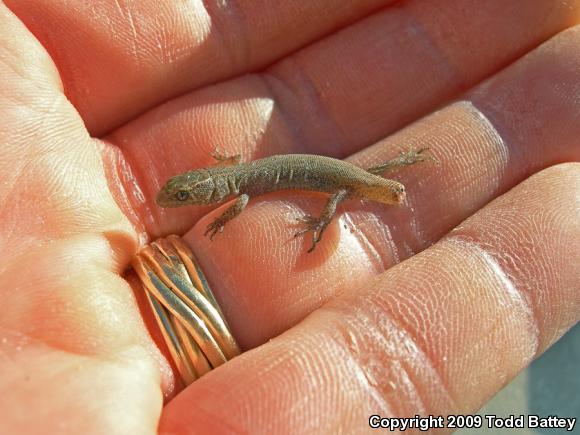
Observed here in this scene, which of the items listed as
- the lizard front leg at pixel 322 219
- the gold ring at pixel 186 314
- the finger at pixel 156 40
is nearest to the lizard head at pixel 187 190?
the gold ring at pixel 186 314

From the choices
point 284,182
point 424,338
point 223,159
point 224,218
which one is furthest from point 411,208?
point 223,159

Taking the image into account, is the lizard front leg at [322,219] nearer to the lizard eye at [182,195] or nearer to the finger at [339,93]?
the finger at [339,93]

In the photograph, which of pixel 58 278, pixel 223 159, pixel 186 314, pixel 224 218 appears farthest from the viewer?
pixel 223 159

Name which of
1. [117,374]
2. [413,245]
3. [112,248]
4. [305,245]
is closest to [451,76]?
[413,245]

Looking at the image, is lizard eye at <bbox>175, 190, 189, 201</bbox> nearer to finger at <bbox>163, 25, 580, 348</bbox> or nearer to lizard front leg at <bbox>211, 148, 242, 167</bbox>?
finger at <bbox>163, 25, 580, 348</bbox>

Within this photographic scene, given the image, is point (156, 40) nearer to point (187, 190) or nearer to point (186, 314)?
point (187, 190)

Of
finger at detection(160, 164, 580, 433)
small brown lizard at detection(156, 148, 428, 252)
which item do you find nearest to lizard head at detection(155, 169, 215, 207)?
small brown lizard at detection(156, 148, 428, 252)

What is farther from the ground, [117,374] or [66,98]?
[66,98]

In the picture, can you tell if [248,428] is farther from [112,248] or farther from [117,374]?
[112,248]
